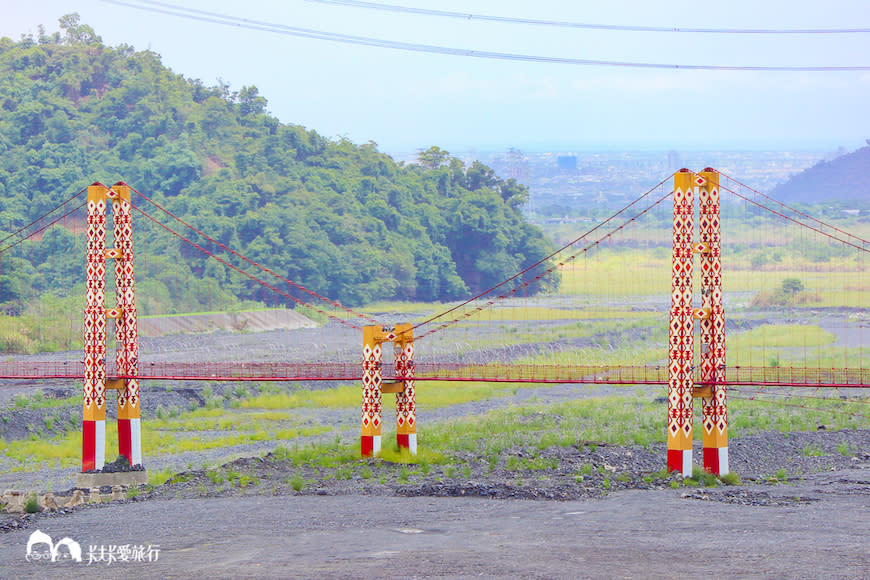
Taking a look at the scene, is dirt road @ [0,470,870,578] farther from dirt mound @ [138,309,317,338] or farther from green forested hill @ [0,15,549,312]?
green forested hill @ [0,15,549,312]

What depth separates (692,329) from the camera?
3412 cm

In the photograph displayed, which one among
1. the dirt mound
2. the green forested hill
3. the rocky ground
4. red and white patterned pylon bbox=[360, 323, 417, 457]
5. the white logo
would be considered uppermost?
the green forested hill

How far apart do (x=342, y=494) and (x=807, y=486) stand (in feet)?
37.4

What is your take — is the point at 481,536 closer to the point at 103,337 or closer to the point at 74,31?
the point at 103,337

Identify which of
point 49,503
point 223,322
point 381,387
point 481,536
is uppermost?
point 223,322

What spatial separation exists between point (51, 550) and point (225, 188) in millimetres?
85749

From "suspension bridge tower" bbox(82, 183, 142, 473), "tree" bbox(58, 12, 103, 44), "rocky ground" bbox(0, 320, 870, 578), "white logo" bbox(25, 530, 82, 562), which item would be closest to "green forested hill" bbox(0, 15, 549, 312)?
"tree" bbox(58, 12, 103, 44)

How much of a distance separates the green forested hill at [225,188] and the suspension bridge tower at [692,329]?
5781cm

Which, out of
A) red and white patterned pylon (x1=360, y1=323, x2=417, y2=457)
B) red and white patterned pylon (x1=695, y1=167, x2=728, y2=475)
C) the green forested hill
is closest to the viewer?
red and white patterned pylon (x1=695, y1=167, x2=728, y2=475)

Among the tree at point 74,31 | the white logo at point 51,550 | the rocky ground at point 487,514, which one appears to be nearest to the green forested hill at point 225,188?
the tree at point 74,31

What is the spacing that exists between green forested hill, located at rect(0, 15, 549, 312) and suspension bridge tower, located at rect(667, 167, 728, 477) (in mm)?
57814

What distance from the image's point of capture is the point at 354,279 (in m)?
106

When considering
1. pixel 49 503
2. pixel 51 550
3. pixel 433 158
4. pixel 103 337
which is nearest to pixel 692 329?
pixel 49 503

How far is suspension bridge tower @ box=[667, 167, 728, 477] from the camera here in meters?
33.8
